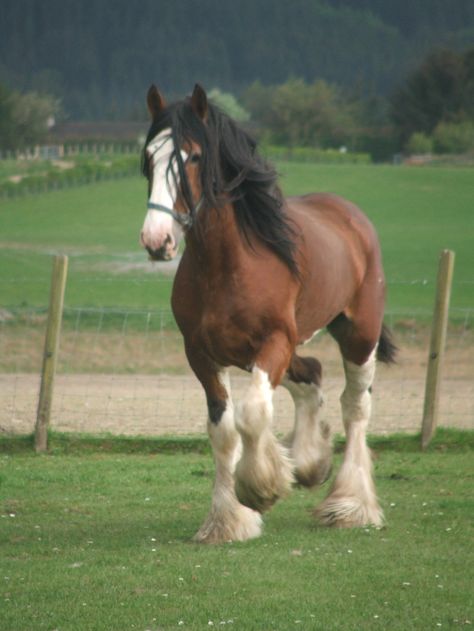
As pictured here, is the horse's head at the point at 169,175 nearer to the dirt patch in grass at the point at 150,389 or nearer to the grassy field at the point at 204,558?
the grassy field at the point at 204,558

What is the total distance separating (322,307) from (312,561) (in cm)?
169

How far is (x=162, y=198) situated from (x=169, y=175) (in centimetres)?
17

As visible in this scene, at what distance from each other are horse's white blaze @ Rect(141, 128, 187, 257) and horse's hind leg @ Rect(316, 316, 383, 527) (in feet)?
7.33

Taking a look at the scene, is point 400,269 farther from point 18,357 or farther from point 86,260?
point 18,357

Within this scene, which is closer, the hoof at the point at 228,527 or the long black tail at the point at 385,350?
the hoof at the point at 228,527

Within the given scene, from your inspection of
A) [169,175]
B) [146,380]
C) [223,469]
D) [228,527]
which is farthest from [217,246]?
[146,380]

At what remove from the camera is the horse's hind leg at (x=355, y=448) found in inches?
299

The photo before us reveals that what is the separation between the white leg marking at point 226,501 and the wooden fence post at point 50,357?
12.3 feet

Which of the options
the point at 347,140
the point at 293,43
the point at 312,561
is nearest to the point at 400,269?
the point at 312,561

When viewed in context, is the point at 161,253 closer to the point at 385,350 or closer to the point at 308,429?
the point at 308,429

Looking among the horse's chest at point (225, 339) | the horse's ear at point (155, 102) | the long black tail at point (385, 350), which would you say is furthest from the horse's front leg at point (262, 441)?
the long black tail at point (385, 350)

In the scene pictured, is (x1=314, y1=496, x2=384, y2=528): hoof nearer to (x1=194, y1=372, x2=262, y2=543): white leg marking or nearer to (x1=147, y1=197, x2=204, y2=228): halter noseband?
(x1=194, y1=372, x2=262, y2=543): white leg marking

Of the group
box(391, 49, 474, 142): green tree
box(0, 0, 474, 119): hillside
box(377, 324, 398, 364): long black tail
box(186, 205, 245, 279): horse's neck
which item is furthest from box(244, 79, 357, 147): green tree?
box(186, 205, 245, 279): horse's neck

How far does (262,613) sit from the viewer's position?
542 centimetres
